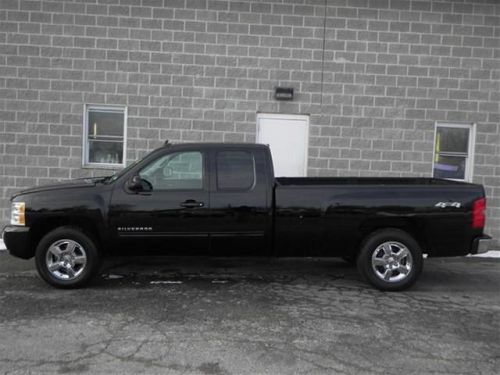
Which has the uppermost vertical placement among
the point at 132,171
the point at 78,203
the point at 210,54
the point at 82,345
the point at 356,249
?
the point at 210,54

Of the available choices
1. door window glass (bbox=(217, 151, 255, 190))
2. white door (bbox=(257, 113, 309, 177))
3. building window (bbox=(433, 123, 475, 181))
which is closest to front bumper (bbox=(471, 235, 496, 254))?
door window glass (bbox=(217, 151, 255, 190))

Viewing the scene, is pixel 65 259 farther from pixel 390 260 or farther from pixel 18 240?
pixel 390 260

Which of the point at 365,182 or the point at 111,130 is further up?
the point at 111,130

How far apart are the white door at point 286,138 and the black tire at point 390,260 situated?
3.68 meters

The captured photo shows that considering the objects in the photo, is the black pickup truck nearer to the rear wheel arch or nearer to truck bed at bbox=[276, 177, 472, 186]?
the rear wheel arch

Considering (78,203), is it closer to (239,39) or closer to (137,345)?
(137,345)

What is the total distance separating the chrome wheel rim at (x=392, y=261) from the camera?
20.8 ft

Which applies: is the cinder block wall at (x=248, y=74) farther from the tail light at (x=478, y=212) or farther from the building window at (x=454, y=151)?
the tail light at (x=478, y=212)

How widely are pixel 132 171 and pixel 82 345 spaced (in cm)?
232

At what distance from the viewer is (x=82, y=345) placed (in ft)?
15.0

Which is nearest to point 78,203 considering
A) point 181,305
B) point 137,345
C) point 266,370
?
point 181,305

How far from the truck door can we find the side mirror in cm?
3

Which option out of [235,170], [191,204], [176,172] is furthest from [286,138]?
[191,204]

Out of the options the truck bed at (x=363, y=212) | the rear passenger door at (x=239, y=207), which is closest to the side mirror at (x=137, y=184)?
the rear passenger door at (x=239, y=207)
